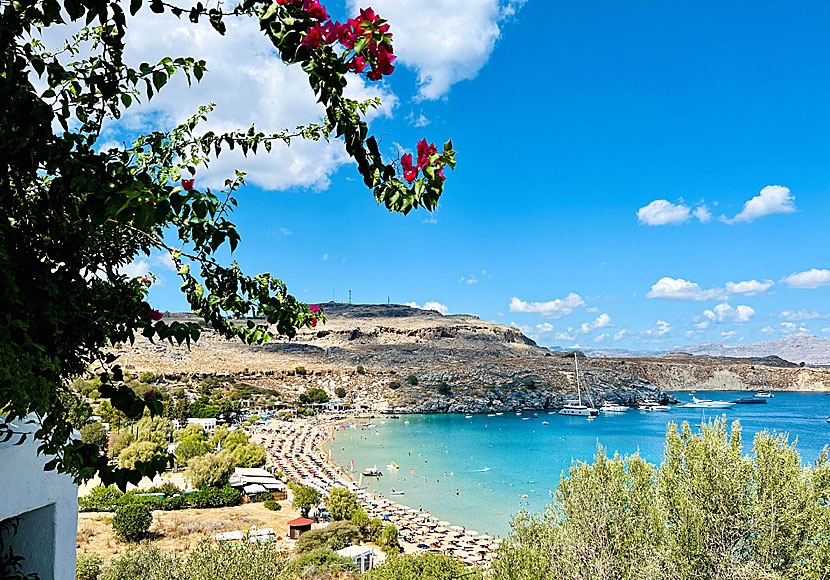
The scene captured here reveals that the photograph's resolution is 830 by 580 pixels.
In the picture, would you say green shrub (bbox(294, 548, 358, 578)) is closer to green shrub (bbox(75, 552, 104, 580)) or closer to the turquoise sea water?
green shrub (bbox(75, 552, 104, 580))

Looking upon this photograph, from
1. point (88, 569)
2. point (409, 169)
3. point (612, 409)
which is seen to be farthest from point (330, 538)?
point (612, 409)

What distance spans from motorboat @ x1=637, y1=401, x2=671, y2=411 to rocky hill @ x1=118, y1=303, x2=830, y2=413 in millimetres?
2751

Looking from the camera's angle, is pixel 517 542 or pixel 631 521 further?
pixel 517 542

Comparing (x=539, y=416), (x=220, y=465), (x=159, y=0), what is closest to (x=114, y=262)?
(x=159, y=0)

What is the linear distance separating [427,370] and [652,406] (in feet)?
150

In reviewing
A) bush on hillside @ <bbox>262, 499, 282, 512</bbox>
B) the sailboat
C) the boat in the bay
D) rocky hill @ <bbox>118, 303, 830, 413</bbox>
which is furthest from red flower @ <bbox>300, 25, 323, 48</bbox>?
the sailboat

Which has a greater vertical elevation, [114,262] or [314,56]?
[314,56]

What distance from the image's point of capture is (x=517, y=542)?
15.1 m

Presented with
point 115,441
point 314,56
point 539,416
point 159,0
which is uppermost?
point 159,0

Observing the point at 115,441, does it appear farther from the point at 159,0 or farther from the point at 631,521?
the point at 159,0

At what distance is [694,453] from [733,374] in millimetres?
170937

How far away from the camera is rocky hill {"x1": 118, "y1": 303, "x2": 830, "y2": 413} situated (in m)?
94.5

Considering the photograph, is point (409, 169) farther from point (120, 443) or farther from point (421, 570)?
point (120, 443)

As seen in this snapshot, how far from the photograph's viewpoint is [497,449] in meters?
66.2
